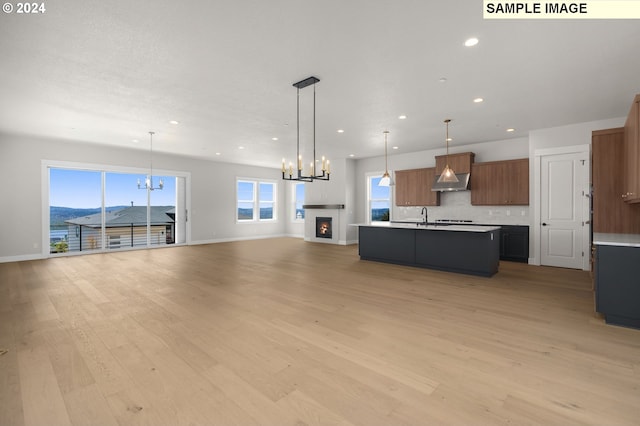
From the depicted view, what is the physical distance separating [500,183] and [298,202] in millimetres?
7822

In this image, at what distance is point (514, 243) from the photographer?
6.59 meters

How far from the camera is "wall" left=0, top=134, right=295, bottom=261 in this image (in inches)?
265

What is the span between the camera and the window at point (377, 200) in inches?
378

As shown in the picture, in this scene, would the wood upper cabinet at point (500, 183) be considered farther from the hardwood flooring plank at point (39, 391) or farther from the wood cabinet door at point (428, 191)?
the hardwood flooring plank at point (39, 391)

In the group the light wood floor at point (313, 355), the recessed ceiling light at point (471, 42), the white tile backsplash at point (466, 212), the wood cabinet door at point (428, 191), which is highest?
the recessed ceiling light at point (471, 42)

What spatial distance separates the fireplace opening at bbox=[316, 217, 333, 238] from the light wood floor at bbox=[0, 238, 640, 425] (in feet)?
18.6

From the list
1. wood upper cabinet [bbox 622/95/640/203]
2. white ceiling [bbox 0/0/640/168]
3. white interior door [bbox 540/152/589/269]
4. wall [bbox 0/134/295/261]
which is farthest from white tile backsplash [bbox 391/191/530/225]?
wall [bbox 0/134/295/261]

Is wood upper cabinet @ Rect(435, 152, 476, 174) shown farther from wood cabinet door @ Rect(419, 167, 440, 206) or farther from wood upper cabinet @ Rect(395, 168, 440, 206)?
wood upper cabinet @ Rect(395, 168, 440, 206)

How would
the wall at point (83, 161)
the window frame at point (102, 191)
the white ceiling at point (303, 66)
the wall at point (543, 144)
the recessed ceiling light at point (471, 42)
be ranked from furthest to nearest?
the window frame at point (102, 191)
the wall at point (83, 161)
the wall at point (543, 144)
the recessed ceiling light at point (471, 42)
the white ceiling at point (303, 66)

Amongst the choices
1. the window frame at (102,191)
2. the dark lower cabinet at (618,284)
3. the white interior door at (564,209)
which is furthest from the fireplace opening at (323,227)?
the dark lower cabinet at (618,284)

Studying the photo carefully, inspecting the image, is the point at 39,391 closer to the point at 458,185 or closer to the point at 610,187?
the point at 610,187

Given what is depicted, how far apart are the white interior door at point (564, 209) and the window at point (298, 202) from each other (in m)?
8.53

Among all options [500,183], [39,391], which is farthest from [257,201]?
[39,391]

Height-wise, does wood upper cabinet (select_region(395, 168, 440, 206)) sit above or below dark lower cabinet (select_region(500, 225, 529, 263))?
above
